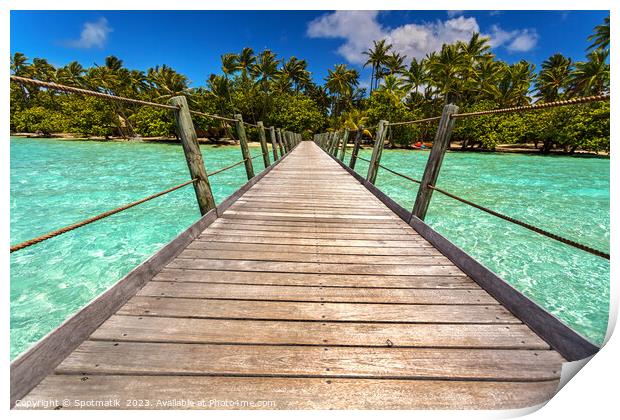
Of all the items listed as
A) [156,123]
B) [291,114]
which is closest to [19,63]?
[156,123]

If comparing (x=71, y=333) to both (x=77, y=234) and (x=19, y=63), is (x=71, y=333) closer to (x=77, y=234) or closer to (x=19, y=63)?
(x=77, y=234)

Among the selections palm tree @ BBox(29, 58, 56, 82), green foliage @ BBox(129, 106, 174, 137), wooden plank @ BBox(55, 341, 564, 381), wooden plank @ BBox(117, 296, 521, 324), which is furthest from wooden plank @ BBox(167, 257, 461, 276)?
palm tree @ BBox(29, 58, 56, 82)

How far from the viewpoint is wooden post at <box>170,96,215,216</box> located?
8.16 ft

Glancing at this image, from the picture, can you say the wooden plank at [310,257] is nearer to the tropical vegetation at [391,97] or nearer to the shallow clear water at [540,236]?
the shallow clear water at [540,236]

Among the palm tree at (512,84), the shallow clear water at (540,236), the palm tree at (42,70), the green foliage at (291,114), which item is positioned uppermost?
the palm tree at (42,70)

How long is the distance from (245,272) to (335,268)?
0.66 m

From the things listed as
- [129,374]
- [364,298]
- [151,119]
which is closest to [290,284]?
[364,298]

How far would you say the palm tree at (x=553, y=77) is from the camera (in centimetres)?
3059

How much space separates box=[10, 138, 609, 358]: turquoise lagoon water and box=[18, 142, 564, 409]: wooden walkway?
7.99 feet

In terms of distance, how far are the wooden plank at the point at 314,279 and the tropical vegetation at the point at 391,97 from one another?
25.0 metres

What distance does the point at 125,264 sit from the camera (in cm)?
427

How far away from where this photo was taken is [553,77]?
1208 inches

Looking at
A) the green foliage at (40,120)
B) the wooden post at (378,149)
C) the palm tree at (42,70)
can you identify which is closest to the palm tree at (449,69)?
the wooden post at (378,149)
